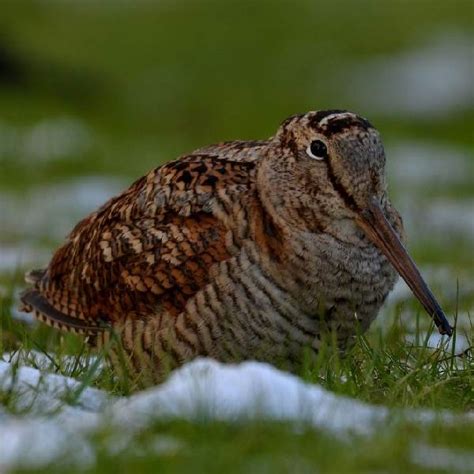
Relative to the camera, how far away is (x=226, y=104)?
75.4 feet

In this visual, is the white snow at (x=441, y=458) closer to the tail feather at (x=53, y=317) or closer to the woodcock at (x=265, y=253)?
the woodcock at (x=265, y=253)

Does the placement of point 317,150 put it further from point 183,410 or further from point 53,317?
point 183,410

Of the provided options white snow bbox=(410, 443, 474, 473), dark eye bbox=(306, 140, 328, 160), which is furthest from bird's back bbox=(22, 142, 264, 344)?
white snow bbox=(410, 443, 474, 473)

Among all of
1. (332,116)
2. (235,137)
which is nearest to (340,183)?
(332,116)

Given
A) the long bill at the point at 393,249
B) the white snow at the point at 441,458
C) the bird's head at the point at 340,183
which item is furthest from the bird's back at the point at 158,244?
the white snow at the point at 441,458

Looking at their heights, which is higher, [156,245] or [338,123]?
[338,123]

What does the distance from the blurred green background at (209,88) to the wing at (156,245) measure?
5096mm

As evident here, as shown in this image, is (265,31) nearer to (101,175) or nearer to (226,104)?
(226,104)

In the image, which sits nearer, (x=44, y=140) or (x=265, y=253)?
(x=265, y=253)

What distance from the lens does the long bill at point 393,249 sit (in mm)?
5082

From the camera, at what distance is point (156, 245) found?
17.7ft

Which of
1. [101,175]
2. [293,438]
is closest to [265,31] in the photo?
[101,175]

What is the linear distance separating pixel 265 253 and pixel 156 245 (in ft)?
1.81

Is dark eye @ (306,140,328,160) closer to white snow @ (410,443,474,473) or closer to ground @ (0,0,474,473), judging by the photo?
ground @ (0,0,474,473)
